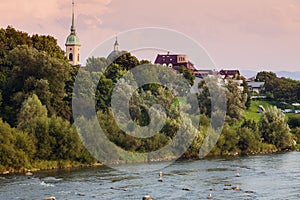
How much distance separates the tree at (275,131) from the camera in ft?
206

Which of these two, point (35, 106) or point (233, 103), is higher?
point (233, 103)

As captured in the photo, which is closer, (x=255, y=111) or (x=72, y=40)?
(x=255, y=111)

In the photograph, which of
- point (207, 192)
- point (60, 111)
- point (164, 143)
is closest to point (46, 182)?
point (207, 192)

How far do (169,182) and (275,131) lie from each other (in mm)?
25721

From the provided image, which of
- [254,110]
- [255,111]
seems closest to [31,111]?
[255,111]

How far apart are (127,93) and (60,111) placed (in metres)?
6.72

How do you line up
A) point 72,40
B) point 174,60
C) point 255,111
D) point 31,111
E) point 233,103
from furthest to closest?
point 174,60
point 72,40
point 255,111
point 233,103
point 31,111

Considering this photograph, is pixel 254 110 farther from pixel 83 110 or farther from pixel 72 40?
pixel 83 110

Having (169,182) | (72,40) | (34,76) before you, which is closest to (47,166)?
(169,182)

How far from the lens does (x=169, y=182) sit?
4031 cm

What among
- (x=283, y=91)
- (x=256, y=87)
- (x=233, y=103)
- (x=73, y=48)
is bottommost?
(x=233, y=103)

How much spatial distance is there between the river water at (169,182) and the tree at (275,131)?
12417 millimetres

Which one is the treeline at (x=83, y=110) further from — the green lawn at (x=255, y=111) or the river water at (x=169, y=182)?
the green lawn at (x=255, y=111)

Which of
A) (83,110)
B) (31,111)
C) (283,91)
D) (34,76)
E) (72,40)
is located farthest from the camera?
(283,91)
